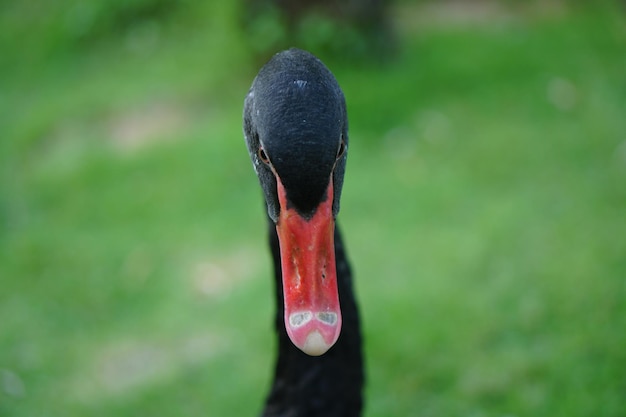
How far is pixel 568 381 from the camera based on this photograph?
3.16 metres

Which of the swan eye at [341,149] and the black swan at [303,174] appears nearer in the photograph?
the black swan at [303,174]

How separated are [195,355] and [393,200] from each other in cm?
142

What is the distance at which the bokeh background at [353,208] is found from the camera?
11.2 feet

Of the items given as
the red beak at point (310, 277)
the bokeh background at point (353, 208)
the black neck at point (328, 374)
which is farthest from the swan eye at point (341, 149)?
the bokeh background at point (353, 208)

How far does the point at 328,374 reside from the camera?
89.9 inches

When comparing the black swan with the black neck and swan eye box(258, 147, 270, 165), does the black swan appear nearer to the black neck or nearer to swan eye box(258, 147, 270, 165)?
swan eye box(258, 147, 270, 165)

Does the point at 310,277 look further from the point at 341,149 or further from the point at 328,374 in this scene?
the point at 328,374

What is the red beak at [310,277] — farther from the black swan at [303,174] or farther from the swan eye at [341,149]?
the swan eye at [341,149]

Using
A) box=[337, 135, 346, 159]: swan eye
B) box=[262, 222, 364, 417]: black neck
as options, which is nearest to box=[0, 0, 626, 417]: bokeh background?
box=[262, 222, 364, 417]: black neck

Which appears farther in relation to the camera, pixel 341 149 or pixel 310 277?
pixel 341 149

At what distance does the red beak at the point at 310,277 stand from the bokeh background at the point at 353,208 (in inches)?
67.7

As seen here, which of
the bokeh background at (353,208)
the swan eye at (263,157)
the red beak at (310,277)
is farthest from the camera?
the bokeh background at (353,208)

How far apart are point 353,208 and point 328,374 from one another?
2.07 metres

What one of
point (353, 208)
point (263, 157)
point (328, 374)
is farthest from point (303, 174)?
point (353, 208)
